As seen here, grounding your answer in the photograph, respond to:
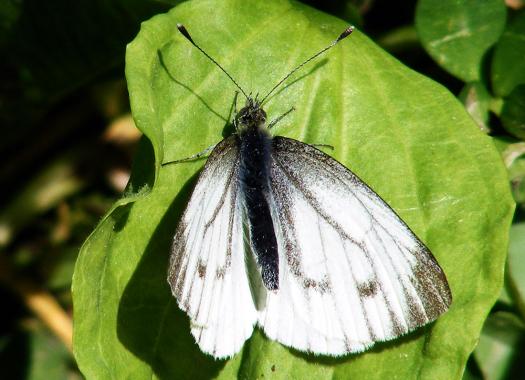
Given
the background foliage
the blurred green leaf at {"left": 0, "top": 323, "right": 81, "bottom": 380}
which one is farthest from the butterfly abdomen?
the blurred green leaf at {"left": 0, "top": 323, "right": 81, "bottom": 380}

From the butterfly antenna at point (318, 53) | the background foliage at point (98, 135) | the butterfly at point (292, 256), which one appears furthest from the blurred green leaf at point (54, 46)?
the butterfly at point (292, 256)

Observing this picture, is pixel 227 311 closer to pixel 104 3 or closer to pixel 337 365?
pixel 337 365

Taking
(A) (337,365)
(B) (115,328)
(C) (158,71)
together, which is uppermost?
(C) (158,71)

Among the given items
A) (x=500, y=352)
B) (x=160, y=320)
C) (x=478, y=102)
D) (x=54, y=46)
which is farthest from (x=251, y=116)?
(x=500, y=352)

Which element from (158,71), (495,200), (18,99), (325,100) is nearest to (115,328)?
(158,71)

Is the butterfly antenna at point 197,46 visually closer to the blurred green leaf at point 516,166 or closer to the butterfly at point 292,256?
the butterfly at point 292,256

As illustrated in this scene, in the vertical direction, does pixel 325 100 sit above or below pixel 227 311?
above
